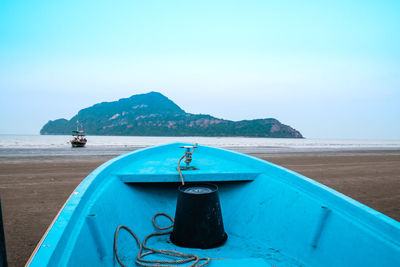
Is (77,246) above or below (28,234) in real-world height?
above

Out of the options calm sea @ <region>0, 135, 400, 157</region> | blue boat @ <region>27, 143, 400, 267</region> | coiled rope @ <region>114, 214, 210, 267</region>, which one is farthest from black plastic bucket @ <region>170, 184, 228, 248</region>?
calm sea @ <region>0, 135, 400, 157</region>

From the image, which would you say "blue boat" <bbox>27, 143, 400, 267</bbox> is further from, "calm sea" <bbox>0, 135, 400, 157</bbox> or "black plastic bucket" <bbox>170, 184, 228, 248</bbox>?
"calm sea" <bbox>0, 135, 400, 157</bbox>

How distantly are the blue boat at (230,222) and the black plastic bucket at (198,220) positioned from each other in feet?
0.17

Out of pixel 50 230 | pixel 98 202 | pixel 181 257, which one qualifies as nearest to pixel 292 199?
pixel 181 257

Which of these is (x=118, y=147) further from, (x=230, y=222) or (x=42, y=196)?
(x=230, y=222)

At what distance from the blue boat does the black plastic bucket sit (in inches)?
2.0

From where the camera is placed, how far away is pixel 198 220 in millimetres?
2088

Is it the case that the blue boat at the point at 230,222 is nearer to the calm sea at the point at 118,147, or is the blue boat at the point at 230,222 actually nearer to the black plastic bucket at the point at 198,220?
the black plastic bucket at the point at 198,220

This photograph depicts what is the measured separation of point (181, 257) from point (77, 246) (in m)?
0.82

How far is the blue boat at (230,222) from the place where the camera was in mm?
1547

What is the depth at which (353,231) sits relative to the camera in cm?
171

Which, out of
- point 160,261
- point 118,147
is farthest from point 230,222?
point 118,147

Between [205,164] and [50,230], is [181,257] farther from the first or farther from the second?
[205,164]

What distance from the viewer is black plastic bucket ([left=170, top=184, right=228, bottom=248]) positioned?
81.7 inches
